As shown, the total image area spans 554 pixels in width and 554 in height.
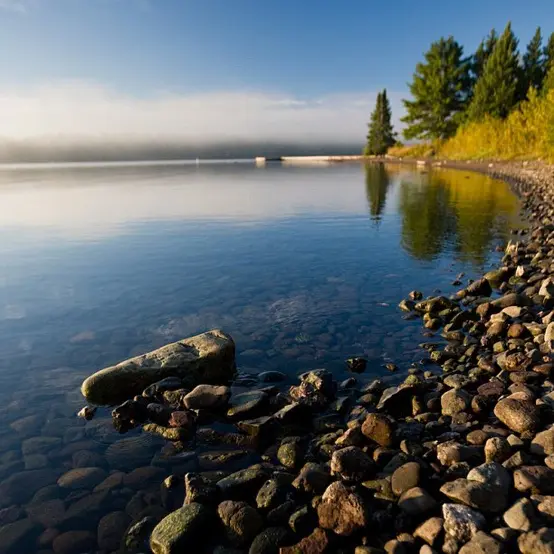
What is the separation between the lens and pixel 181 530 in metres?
4.84

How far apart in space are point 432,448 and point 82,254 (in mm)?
20836

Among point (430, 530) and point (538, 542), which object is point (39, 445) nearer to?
point (430, 530)

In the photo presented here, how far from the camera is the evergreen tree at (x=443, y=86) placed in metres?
90.8

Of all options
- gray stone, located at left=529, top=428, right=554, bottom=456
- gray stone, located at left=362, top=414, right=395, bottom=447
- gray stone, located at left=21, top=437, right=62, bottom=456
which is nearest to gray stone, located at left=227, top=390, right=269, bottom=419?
gray stone, located at left=362, top=414, right=395, bottom=447

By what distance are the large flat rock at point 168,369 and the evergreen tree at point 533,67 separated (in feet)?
279

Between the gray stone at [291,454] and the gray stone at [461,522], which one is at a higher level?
the gray stone at [461,522]

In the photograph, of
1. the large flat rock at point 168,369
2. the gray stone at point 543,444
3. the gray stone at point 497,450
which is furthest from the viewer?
the large flat rock at point 168,369

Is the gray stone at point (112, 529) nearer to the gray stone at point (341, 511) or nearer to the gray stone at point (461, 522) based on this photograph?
the gray stone at point (341, 511)

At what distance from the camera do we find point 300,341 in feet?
34.9

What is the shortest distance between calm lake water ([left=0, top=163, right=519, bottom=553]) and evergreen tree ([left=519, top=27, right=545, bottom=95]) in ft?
193

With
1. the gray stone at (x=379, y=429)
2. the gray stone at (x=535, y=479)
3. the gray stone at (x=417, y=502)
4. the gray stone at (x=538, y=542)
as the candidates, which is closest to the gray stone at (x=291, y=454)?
the gray stone at (x=379, y=429)

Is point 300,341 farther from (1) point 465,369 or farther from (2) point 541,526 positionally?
(2) point 541,526

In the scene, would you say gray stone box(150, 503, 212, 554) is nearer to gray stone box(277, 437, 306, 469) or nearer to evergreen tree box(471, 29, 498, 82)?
gray stone box(277, 437, 306, 469)

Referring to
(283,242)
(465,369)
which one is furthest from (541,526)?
(283,242)
